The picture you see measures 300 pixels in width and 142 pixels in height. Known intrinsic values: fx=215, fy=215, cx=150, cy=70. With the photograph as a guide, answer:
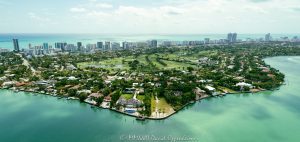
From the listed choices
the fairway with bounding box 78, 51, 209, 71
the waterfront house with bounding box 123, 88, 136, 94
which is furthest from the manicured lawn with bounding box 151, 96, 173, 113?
the fairway with bounding box 78, 51, 209, 71

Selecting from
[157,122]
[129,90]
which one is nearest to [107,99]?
[129,90]

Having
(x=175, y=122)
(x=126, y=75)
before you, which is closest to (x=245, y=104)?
(x=175, y=122)

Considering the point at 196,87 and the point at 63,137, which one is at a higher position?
the point at 196,87

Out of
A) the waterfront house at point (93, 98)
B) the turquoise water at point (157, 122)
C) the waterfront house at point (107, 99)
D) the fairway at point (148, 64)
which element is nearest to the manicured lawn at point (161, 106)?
the turquoise water at point (157, 122)

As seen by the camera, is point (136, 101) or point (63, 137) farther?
point (136, 101)

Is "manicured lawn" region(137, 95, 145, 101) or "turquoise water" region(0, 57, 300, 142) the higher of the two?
"manicured lawn" region(137, 95, 145, 101)

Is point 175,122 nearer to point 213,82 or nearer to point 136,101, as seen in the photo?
point 136,101

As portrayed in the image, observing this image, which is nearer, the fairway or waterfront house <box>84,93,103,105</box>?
waterfront house <box>84,93,103,105</box>

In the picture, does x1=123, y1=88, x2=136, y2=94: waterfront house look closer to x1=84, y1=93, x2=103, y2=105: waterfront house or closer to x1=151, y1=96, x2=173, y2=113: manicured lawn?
x1=84, y1=93, x2=103, y2=105: waterfront house

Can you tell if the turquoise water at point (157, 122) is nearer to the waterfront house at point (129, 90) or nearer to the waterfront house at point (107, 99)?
the waterfront house at point (107, 99)
